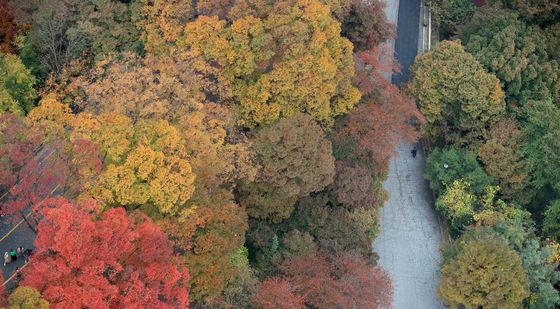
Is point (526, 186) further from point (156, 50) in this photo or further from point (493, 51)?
point (156, 50)

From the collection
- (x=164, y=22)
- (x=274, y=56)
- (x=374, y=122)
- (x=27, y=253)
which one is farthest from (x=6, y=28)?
(x=374, y=122)

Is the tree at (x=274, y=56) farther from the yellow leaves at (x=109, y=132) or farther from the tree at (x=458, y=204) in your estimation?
the tree at (x=458, y=204)

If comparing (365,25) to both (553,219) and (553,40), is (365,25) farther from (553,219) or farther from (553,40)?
(553,219)

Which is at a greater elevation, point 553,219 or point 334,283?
point 334,283

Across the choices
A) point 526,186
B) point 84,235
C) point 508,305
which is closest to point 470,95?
point 526,186

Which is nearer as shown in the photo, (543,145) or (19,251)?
(19,251)

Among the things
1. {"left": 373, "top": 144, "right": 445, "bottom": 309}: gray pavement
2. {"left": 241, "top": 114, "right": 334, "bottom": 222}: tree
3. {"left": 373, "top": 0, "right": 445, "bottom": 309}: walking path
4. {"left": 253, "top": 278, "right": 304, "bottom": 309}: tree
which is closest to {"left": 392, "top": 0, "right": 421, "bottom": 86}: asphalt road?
{"left": 373, "top": 0, "right": 445, "bottom": 309}: walking path

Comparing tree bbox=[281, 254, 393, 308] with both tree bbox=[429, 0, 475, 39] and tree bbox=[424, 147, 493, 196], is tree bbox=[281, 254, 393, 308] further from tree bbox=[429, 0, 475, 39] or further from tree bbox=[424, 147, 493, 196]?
tree bbox=[429, 0, 475, 39]
